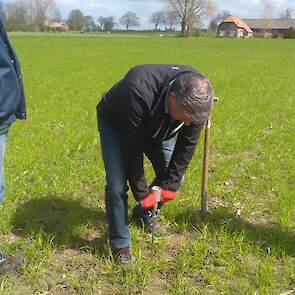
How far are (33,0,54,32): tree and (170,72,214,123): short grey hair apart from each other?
100018mm

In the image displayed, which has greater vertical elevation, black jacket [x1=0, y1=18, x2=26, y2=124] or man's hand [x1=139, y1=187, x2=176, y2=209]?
black jacket [x1=0, y1=18, x2=26, y2=124]

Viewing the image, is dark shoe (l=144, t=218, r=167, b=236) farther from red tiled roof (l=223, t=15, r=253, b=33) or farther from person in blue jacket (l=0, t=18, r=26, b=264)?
red tiled roof (l=223, t=15, r=253, b=33)

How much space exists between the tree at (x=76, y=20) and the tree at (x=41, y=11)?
1160 cm

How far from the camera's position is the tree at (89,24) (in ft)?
398

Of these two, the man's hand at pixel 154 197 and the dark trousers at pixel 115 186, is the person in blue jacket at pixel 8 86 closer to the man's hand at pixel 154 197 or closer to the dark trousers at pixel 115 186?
the dark trousers at pixel 115 186

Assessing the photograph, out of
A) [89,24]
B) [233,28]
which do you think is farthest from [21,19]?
[233,28]

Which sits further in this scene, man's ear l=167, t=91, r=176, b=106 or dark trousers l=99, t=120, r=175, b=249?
dark trousers l=99, t=120, r=175, b=249

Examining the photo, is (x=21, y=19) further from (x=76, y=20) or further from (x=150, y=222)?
(x=150, y=222)

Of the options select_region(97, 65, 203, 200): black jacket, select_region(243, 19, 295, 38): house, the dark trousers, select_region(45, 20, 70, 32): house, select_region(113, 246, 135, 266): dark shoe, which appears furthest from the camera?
select_region(243, 19, 295, 38): house

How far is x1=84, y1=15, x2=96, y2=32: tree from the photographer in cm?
12125

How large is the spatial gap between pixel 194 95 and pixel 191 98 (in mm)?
28

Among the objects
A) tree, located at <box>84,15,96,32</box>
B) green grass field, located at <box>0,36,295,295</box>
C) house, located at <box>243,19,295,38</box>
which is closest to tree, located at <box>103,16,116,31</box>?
tree, located at <box>84,15,96,32</box>

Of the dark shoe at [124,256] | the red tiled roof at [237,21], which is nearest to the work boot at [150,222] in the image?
the dark shoe at [124,256]

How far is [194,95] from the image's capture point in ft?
9.32
